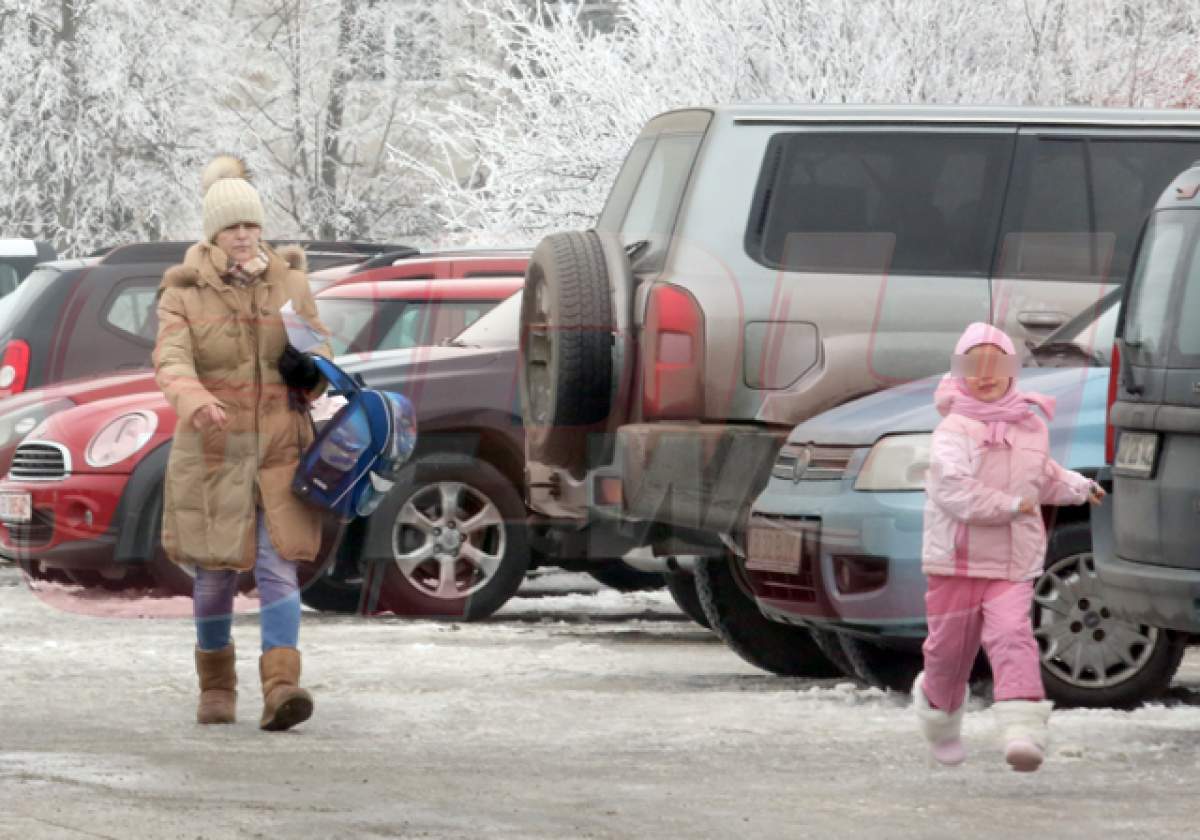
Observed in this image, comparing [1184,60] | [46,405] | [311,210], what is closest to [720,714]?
[46,405]

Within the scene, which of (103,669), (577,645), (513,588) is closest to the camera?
(103,669)

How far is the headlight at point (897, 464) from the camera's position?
853cm

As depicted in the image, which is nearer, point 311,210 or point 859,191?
point 859,191

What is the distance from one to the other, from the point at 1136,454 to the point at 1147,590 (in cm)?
41

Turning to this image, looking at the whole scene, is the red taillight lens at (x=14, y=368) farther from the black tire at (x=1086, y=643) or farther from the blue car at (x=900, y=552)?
the black tire at (x=1086, y=643)

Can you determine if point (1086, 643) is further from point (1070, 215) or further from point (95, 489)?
point (95, 489)

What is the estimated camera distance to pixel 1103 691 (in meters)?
8.52

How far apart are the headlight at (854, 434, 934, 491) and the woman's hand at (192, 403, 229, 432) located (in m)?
2.02

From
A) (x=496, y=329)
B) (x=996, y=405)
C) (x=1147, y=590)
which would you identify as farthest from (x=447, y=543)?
(x=1147, y=590)

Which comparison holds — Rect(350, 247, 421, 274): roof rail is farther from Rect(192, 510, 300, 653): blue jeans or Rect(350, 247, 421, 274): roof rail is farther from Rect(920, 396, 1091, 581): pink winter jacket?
Rect(920, 396, 1091, 581): pink winter jacket

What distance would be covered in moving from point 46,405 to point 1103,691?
6.67 m

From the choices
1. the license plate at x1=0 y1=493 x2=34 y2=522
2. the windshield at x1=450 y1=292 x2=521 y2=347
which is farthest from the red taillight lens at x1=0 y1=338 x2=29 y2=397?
the windshield at x1=450 y1=292 x2=521 y2=347

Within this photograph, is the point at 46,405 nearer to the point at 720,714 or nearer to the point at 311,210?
the point at 720,714

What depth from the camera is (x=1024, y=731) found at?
718cm
